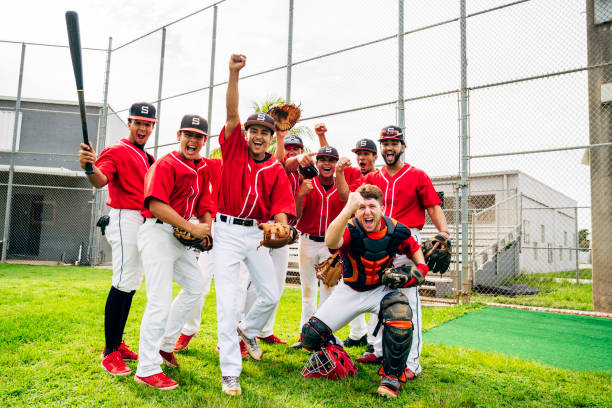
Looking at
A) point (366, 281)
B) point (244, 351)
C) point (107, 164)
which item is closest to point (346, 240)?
point (366, 281)

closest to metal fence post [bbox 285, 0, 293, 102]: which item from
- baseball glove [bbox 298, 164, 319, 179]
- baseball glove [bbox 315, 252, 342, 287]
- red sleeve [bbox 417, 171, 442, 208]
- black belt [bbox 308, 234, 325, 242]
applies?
baseball glove [bbox 298, 164, 319, 179]

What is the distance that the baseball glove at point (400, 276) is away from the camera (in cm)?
346

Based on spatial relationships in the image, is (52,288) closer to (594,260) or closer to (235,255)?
(235,255)

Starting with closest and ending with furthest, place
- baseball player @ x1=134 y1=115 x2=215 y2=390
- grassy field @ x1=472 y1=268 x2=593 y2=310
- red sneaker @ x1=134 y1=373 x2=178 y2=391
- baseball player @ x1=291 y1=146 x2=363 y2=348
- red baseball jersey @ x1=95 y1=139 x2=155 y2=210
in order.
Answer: red sneaker @ x1=134 y1=373 x2=178 y2=391
baseball player @ x1=134 y1=115 x2=215 y2=390
red baseball jersey @ x1=95 y1=139 x2=155 y2=210
baseball player @ x1=291 y1=146 x2=363 y2=348
grassy field @ x1=472 y1=268 x2=593 y2=310

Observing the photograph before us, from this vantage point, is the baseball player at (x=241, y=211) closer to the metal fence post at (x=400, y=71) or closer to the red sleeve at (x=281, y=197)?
the red sleeve at (x=281, y=197)

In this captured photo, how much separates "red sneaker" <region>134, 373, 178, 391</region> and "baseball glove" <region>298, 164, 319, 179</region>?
260 centimetres

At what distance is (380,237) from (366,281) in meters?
0.42

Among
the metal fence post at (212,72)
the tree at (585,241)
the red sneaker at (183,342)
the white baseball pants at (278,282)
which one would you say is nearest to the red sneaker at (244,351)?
the white baseball pants at (278,282)

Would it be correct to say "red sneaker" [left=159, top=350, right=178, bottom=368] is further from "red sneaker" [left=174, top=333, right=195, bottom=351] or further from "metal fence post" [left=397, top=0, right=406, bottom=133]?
"metal fence post" [left=397, top=0, right=406, bottom=133]

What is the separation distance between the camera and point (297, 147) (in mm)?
5133

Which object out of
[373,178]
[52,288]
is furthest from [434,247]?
[52,288]

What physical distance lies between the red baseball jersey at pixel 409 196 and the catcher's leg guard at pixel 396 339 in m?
1.11

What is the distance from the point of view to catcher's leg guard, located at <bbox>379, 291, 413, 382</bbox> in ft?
11.0

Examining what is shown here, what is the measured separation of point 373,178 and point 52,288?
25.0ft
